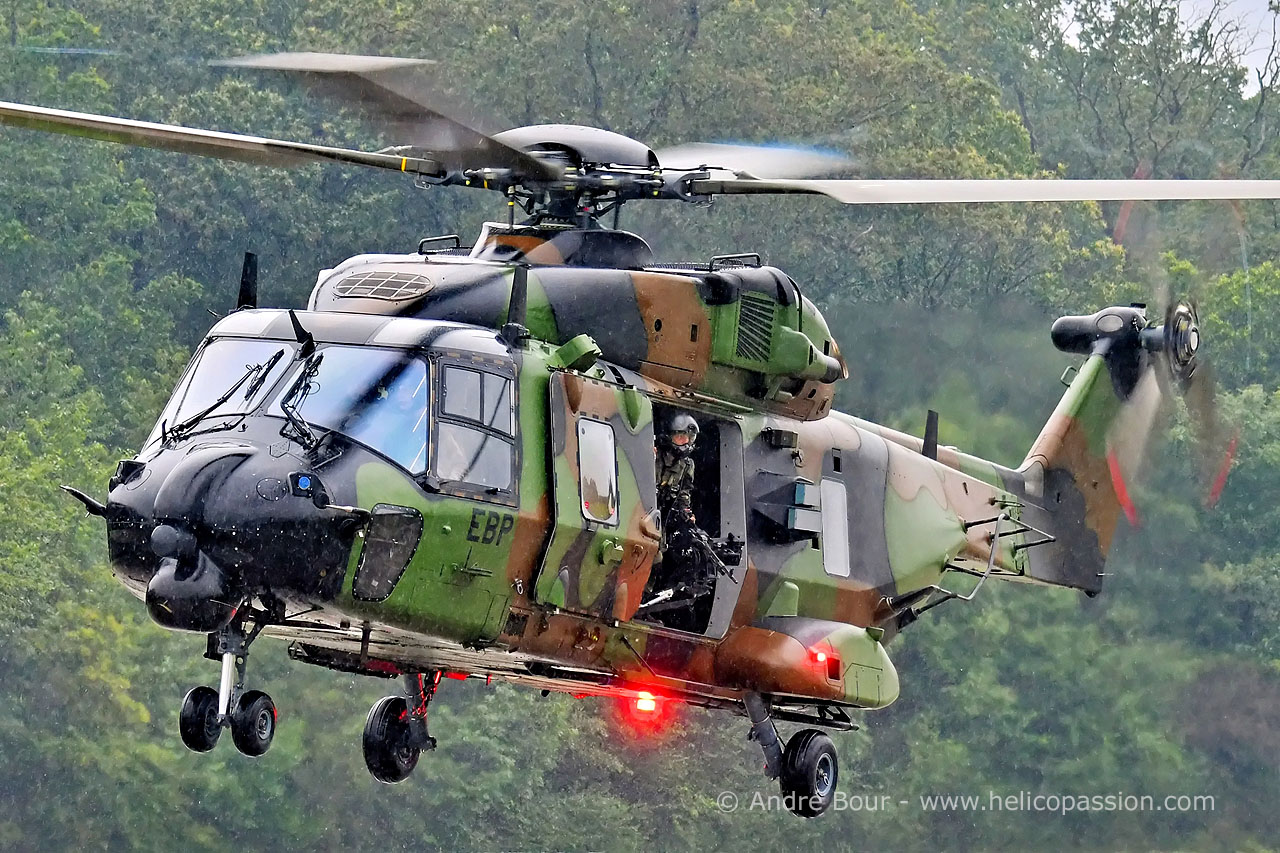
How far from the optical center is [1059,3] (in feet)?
133

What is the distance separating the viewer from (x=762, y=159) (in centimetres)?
1358

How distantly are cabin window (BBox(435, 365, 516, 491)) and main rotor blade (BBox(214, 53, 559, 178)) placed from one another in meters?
1.06

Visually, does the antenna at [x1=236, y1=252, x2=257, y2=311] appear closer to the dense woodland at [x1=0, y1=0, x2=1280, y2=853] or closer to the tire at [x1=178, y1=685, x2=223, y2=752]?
the tire at [x1=178, y1=685, x2=223, y2=752]

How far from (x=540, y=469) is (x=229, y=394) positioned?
1.51 meters

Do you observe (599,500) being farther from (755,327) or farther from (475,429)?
(755,327)

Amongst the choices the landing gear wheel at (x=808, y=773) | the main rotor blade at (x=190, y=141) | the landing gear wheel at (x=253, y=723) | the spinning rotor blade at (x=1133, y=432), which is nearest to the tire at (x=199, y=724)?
the landing gear wheel at (x=253, y=723)

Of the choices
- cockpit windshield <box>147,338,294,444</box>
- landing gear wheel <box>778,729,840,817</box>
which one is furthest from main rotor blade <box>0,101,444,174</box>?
landing gear wheel <box>778,729,840,817</box>

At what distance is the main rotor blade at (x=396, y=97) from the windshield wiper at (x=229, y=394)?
1.25 meters

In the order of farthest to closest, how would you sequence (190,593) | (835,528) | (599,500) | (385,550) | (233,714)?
(835,528), (599,500), (233,714), (385,550), (190,593)

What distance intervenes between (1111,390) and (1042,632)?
36.5 ft

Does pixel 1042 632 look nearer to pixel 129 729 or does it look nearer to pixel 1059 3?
pixel 129 729

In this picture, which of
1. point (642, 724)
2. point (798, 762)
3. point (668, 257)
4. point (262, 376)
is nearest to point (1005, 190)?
point (798, 762)

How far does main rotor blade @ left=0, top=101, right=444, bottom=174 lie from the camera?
11.2m

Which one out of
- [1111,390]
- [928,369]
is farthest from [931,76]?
[1111,390]
